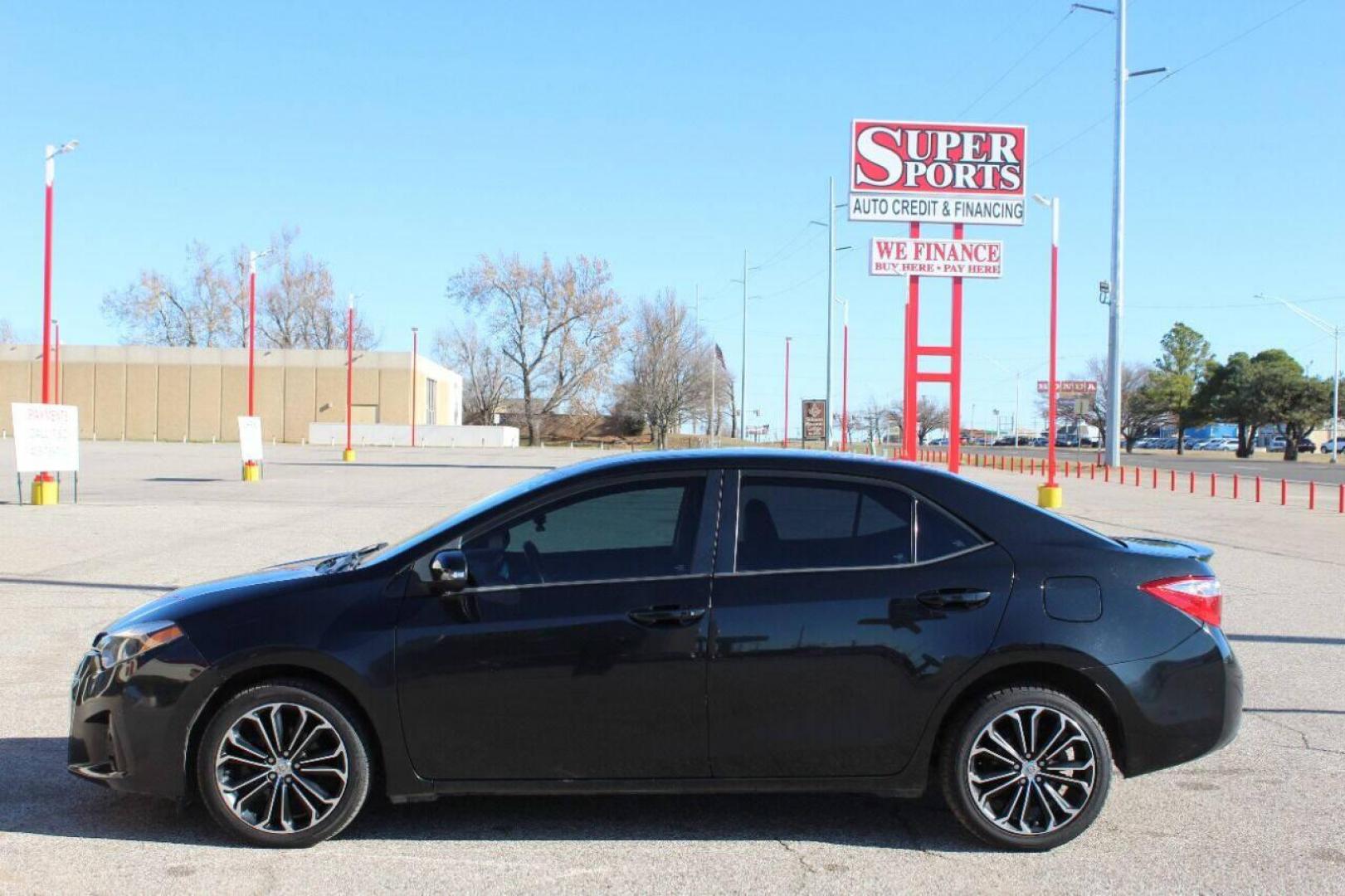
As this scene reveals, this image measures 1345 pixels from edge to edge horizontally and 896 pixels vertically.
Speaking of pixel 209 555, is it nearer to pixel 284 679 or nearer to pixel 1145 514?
pixel 284 679

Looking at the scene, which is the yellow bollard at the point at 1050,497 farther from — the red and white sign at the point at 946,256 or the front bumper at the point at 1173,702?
the front bumper at the point at 1173,702

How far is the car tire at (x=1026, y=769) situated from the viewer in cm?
487

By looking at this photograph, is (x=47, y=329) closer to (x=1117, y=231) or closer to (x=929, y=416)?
(x=1117, y=231)

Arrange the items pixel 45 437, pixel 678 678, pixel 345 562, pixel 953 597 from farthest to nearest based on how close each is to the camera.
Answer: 1. pixel 45 437
2. pixel 345 562
3. pixel 953 597
4. pixel 678 678

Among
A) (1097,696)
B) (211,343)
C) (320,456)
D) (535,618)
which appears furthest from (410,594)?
(211,343)

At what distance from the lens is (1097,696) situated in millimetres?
4961

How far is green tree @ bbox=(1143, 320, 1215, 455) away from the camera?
96.4 m

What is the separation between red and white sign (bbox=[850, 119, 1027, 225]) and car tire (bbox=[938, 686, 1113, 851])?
30.2 meters

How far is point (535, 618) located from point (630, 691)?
0.46m

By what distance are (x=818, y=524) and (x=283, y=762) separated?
231cm

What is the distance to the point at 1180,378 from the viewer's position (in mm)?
99250

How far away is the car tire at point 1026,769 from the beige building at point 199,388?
288 feet

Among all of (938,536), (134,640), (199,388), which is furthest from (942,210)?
(199,388)

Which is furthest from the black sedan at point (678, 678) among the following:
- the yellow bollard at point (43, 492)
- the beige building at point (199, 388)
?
the beige building at point (199, 388)
